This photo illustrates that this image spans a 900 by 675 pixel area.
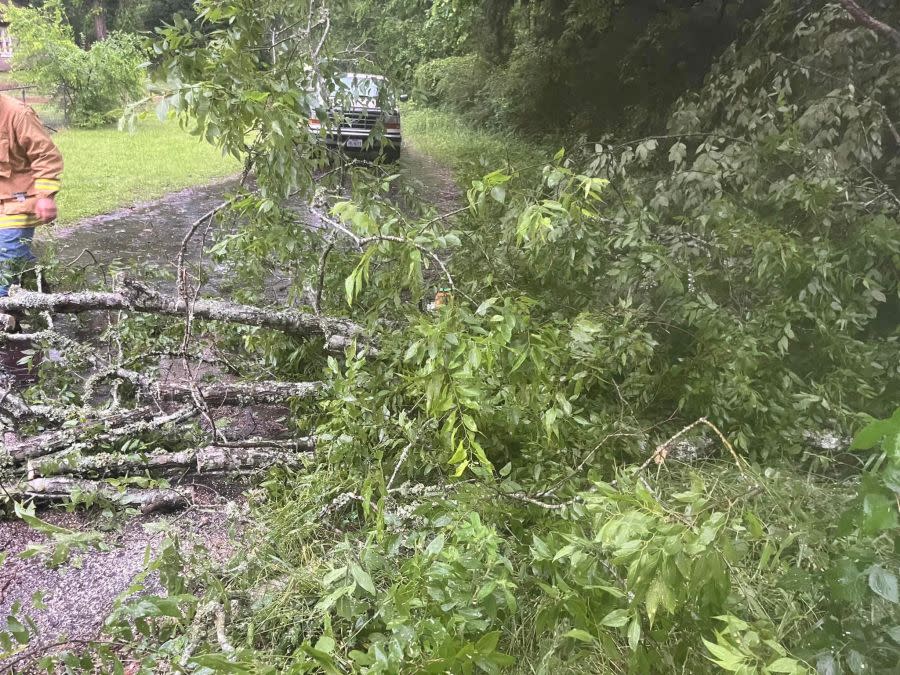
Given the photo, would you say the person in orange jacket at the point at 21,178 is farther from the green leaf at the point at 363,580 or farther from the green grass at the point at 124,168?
the green leaf at the point at 363,580

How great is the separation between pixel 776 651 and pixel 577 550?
1.62ft

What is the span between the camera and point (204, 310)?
125 inches

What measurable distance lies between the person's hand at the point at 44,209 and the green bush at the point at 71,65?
11.2 m

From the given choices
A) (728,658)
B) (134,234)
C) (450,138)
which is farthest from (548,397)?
(450,138)

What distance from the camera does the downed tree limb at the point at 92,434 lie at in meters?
2.72

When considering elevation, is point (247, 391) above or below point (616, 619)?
below

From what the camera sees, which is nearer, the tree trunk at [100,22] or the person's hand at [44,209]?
the person's hand at [44,209]

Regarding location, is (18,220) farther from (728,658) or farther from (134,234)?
(728,658)

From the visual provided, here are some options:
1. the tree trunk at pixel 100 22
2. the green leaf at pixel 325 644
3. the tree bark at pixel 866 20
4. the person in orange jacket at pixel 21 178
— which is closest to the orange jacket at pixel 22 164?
the person in orange jacket at pixel 21 178

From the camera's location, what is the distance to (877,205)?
3.05 metres

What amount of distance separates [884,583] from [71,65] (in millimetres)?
18127

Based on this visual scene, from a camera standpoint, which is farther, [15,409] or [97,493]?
[15,409]

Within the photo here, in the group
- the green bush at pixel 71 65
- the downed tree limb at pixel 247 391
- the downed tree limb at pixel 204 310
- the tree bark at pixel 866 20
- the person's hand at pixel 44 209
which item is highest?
the green bush at pixel 71 65

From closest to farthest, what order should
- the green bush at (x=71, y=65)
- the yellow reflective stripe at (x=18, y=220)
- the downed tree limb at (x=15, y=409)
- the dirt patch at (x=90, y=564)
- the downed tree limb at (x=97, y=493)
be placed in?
the dirt patch at (x=90, y=564) < the downed tree limb at (x=97, y=493) < the downed tree limb at (x=15, y=409) < the yellow reflective stripe at (x=18, y=220) < the green bush at (x=71, y=65)
